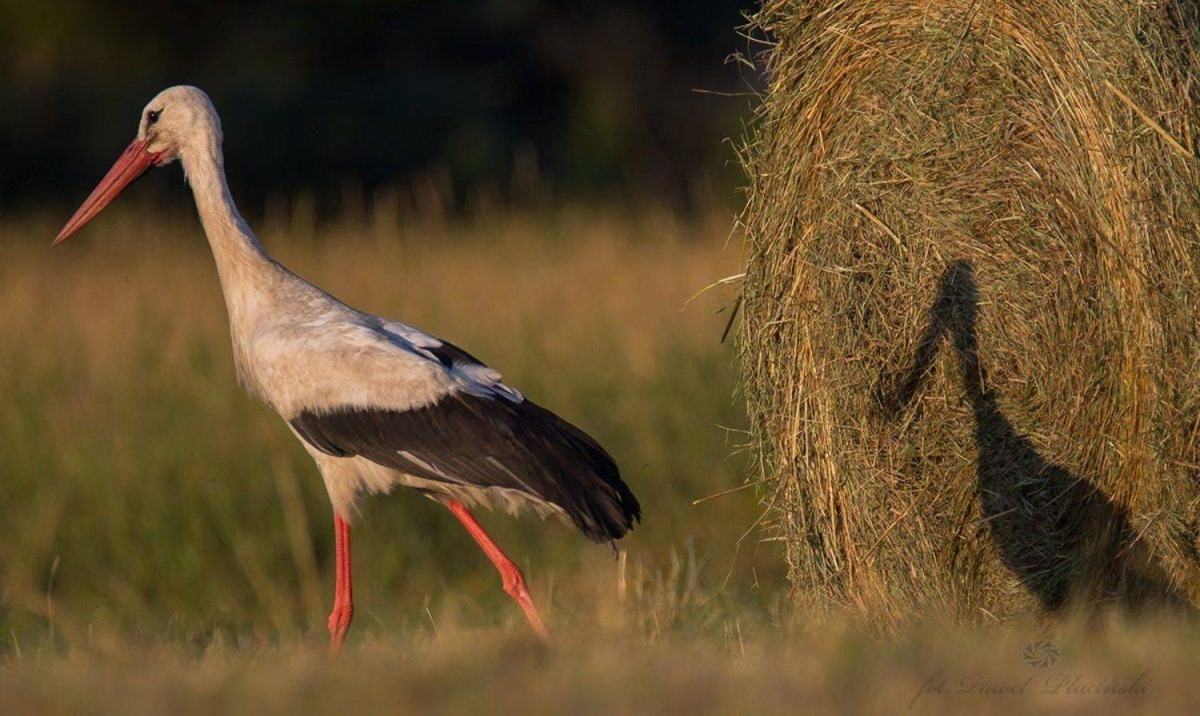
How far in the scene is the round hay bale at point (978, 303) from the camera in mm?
4820

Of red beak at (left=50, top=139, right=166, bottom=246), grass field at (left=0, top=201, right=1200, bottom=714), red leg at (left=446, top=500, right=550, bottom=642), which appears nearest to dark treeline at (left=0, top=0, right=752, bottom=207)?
grass field at (left=0, top=201, right=1200, bottom=714)

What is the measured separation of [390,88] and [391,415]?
12296mm

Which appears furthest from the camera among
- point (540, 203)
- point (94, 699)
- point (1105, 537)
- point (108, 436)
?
point (540, 203)

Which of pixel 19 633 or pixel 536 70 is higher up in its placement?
pixel 536 70

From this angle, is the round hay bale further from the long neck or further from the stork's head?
the stork's head

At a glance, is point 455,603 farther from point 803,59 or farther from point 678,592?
point 803,59

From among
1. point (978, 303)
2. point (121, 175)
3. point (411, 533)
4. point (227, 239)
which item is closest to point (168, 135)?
point (121, 175)

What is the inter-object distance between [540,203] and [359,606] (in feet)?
23.6

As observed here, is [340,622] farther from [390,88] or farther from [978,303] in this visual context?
[390,88]

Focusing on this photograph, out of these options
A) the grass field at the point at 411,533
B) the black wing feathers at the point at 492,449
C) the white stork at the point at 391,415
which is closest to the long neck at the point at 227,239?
the white stork at the point at 391,415

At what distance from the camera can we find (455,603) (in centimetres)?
605

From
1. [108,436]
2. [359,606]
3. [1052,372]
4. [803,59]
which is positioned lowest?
[359,606]

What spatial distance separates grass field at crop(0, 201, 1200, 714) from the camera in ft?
12.2

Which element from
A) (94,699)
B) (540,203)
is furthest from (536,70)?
(94,699)
